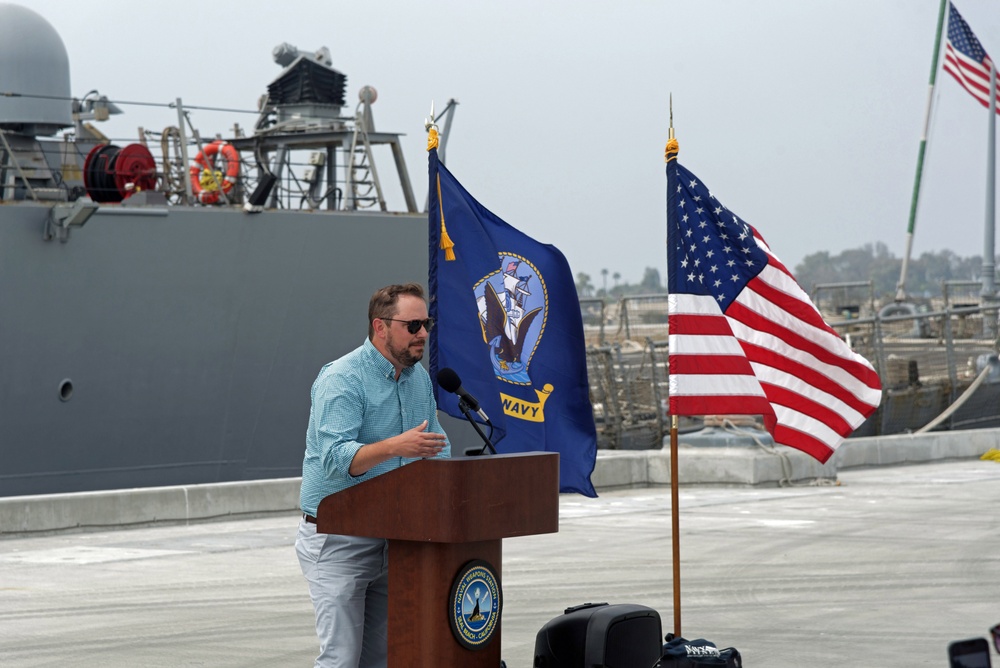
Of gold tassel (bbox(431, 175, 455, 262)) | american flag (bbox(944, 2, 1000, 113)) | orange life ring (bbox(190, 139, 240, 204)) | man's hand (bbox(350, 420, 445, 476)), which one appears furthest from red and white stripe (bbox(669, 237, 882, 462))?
american flag (bbox(944, 2, 1000, 113))

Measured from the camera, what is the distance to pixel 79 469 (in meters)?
17.4

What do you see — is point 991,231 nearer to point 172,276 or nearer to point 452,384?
point 172,276

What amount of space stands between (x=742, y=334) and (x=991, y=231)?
22809 millimetres

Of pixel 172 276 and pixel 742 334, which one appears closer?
pixel 742 334

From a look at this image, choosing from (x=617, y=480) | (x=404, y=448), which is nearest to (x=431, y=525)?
(x=404, y=448)

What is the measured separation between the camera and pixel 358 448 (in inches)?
182

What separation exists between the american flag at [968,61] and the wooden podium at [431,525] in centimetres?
2673

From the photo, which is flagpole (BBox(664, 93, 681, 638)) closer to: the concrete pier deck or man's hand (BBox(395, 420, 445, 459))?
the concrete pier deck

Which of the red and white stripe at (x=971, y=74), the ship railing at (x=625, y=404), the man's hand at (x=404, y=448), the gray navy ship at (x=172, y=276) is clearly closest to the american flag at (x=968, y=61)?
the red and white stripe at (x=971, y=74)

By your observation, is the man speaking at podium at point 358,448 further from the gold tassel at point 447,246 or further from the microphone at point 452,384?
the gold tassel at point 447,246

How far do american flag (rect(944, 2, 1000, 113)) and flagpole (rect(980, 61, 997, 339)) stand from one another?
74 cm

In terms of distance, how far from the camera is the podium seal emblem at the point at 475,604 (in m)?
4.55

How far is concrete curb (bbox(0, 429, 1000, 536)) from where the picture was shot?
1285 centimetres

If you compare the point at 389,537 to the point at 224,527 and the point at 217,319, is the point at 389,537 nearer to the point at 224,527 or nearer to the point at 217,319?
the point at 224,527
